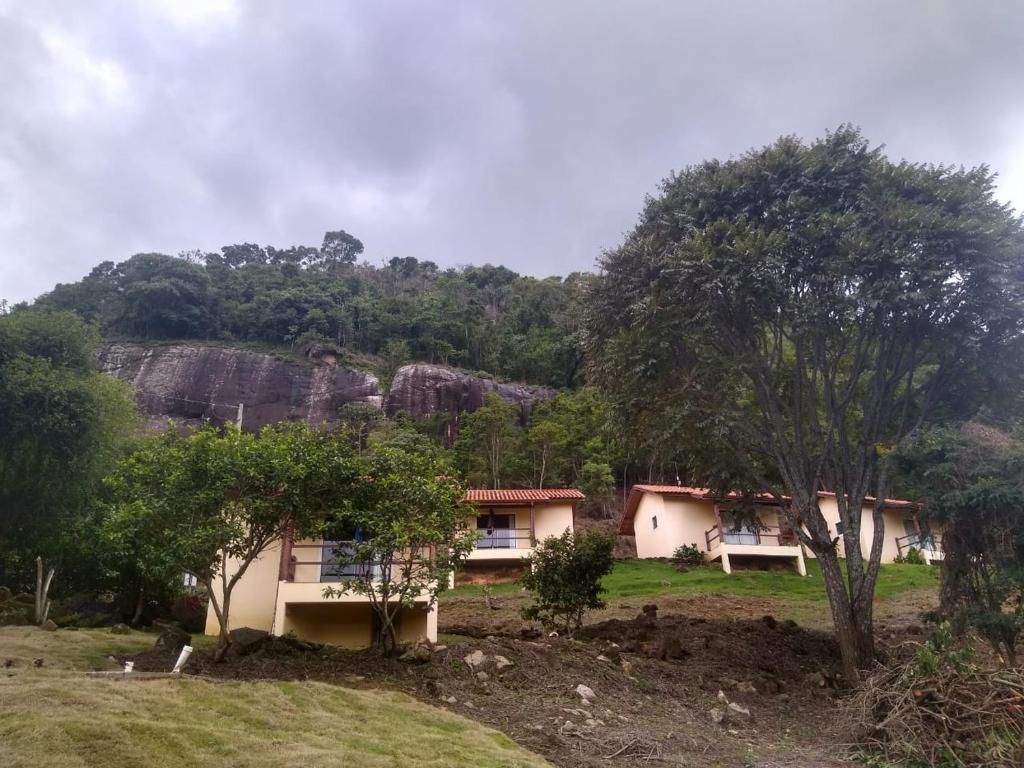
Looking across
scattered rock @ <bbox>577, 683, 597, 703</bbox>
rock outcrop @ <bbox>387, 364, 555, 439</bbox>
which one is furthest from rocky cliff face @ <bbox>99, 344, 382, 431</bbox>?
scattered rock @ <bbox>577, 683, 597, 703</bbox>

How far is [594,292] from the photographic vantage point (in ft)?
62.6

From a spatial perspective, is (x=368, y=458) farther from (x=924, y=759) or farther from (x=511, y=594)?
(x=511, y=594)

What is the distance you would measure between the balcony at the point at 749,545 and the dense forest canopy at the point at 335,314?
29635 mm

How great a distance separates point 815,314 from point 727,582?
14.1 m

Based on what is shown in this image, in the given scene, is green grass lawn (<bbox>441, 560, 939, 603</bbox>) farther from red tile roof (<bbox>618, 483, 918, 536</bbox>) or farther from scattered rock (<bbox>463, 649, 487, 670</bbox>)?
scattered rock (<bbox>463, 649, 487, 670</bbox>)

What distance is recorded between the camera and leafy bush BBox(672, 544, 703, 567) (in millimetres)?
30991

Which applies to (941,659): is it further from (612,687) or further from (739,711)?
(612,687)

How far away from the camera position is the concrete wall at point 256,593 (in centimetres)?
1916

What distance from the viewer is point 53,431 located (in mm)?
17453

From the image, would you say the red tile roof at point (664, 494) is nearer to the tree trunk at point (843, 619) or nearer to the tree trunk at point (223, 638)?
the tree trunk at point (843, 619)

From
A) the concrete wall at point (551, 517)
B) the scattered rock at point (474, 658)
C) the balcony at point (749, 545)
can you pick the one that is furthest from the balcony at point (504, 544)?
the scattered rock at point (474, 658)

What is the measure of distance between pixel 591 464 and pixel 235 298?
4501 cm

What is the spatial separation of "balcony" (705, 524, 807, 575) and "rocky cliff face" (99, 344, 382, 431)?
109ft

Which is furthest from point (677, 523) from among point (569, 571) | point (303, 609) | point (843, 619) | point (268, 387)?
point (268, 387)
